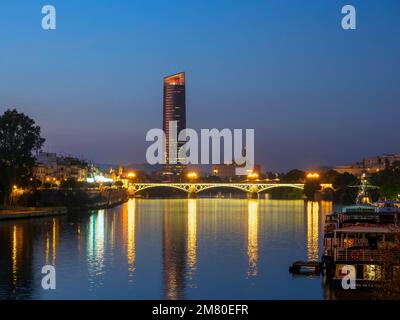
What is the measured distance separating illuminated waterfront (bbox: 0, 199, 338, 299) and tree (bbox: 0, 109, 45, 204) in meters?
5.32

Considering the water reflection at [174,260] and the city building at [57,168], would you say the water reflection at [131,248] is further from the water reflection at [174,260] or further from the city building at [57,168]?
the city building at [57,168]

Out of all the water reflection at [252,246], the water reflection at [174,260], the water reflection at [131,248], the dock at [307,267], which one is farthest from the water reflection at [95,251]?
the dock at [307,267]

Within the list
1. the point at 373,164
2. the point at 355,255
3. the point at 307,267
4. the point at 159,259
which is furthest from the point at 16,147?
the point at 373,164

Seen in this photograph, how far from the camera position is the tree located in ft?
172

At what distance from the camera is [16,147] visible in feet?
174

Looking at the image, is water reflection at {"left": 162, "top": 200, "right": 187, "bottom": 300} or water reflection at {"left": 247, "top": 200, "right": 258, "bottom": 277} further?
water reflection at {"left": 247, "top": 200, "right": 258, "bottom": 277}

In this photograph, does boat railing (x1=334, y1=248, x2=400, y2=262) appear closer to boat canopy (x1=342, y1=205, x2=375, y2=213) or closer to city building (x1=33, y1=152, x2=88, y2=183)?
boat canopy (x1=342, y1=205, x2=375, y2=213)

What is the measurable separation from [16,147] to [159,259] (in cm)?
2677

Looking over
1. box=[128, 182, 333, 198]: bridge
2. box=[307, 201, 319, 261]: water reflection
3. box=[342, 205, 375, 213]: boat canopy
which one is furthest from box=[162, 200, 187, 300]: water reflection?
box=[128, 182, 333, 198]: bridge

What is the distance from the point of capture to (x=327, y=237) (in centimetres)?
2502

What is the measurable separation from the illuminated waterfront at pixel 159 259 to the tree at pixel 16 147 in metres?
5.32

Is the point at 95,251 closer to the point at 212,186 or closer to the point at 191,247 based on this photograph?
the point at 191,247
